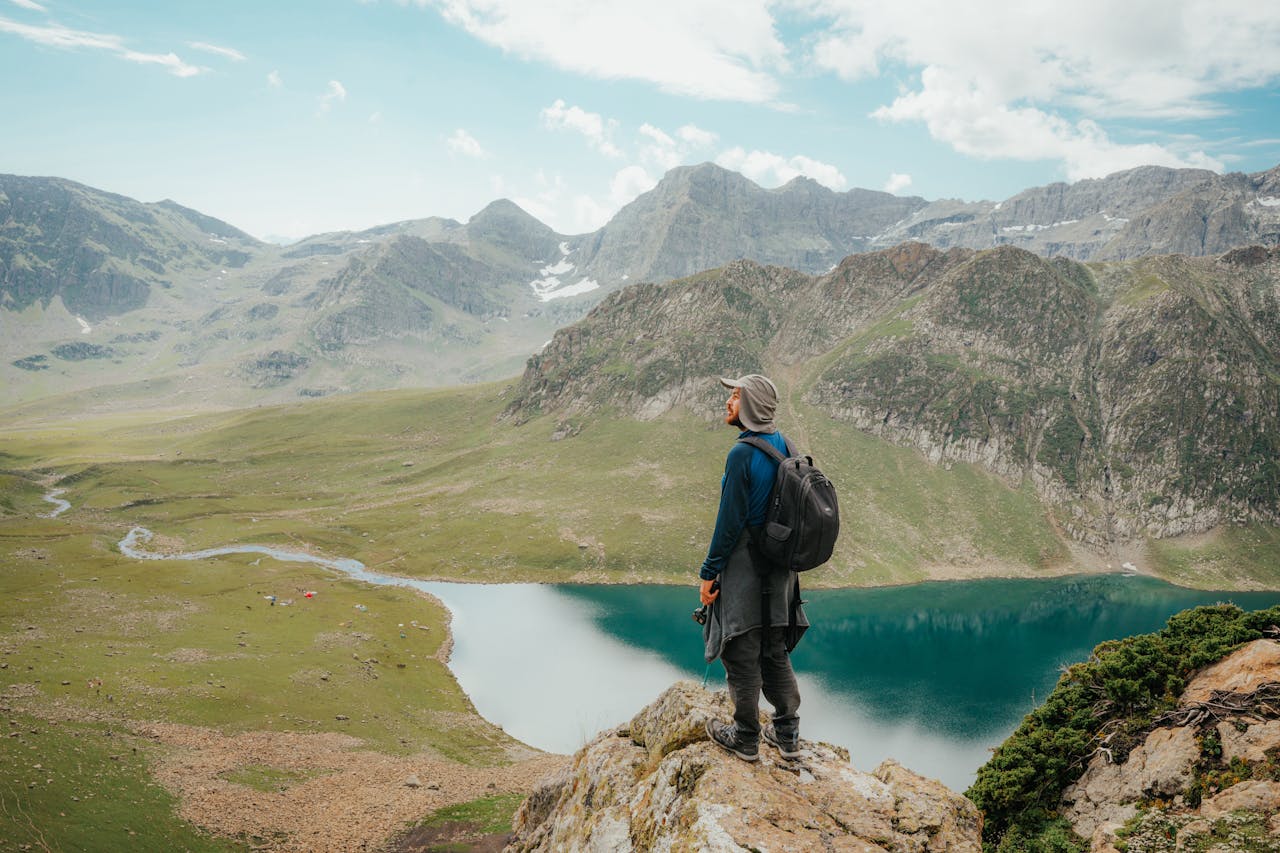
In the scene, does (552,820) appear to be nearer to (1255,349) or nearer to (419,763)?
(419,763)

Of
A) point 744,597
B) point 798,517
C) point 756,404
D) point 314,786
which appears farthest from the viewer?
point 314,786

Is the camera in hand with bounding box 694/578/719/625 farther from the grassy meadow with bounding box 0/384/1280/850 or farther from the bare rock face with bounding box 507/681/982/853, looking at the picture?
the grassy meadow with bounding box 0/384/1280/850

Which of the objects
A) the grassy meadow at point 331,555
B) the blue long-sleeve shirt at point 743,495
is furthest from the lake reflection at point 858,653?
the blue long-sleeve shirt at point 743,495

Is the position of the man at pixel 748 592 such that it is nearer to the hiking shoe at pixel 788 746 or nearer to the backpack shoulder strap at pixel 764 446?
the backpack shoulder strap at pixel 764 446

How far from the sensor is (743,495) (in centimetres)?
869

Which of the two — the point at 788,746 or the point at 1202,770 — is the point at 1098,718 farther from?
the point at 788,746

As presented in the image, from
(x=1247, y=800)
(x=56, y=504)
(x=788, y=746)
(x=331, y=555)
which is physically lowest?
(x=56, y=504)

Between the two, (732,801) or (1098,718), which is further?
(1098,718)

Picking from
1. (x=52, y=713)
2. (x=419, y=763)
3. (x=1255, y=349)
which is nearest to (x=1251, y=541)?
(x=1255, y=349)

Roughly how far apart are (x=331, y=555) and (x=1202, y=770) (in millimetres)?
113318

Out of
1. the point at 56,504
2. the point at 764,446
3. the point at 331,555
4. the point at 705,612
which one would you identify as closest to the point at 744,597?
the point at 705,612

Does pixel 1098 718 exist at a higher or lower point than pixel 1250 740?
lower

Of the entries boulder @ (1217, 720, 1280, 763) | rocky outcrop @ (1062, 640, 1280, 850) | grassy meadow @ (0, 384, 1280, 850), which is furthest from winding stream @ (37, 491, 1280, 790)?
boulder @ (1217, 720, 1280, 763)

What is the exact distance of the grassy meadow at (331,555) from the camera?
1378 inches
